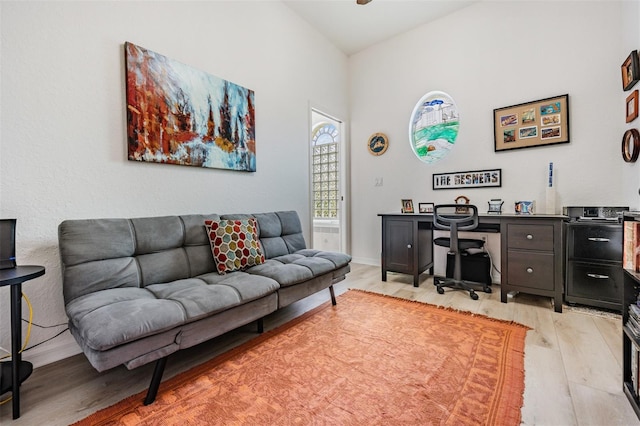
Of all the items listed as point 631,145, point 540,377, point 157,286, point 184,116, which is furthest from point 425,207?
point 157,286

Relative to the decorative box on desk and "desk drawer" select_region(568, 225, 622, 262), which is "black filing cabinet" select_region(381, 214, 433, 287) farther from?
the decorative box on desk

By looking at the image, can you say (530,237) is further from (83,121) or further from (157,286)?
(83,121)

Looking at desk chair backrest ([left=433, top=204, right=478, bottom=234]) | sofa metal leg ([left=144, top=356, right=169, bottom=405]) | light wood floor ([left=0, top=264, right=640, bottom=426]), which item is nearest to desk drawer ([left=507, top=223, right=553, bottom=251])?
desk chair backrest ([left=433, top=204, right=478, bottom=234])

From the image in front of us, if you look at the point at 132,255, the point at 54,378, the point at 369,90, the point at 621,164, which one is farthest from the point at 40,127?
the point at 621,164

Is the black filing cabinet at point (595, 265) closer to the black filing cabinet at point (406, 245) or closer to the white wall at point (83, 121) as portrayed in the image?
the black filing cabinet at point (406, 245)

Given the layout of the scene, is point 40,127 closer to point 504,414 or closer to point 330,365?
point 330,365

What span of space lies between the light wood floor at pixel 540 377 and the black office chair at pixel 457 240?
499mm

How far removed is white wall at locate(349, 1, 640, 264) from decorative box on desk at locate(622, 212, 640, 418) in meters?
1.38

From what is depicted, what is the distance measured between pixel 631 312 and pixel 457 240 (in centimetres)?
155

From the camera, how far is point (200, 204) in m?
2.42

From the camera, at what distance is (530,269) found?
94.8 inches

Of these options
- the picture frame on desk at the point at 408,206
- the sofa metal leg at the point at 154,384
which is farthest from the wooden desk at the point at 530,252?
the sofa metal leg at the point at 154,384

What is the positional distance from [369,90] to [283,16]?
1.55 meters

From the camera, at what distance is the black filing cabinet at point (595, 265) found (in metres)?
2.15
